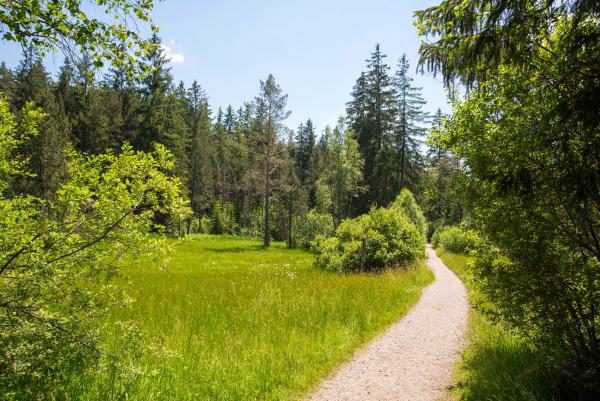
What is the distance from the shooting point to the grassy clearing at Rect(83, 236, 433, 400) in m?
5.41

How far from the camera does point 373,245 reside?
18.1 metres

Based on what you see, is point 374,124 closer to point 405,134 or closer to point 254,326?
point 405,134

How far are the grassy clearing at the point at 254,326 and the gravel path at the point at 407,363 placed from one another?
37 cm

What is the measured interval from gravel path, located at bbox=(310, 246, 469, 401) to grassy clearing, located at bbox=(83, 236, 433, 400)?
37 centimetres

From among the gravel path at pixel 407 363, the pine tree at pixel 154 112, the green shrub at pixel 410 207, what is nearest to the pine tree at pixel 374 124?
the green shrub at pixel 410 207

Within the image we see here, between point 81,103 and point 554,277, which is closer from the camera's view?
point 554,277

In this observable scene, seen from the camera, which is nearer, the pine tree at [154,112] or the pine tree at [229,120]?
the pine tree at [154,112]

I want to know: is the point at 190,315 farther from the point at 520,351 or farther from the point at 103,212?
the point at 520,351

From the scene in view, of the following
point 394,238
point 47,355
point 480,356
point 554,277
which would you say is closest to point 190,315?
point 47,355

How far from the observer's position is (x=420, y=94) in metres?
48.2

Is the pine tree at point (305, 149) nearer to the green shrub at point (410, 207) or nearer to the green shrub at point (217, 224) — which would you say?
the green shrub at point (217, 224)

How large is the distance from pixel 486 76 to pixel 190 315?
8446mm

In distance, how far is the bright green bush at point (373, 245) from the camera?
1766cm

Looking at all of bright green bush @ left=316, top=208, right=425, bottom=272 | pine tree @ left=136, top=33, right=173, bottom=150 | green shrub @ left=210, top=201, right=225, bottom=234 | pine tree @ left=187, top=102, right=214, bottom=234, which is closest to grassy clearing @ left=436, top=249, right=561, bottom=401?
bright green bush @ left=316, top=208, right=425, bottom=272
